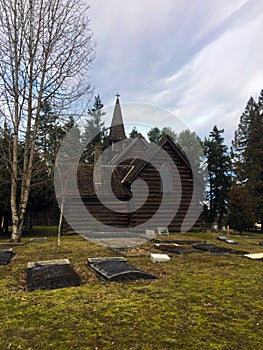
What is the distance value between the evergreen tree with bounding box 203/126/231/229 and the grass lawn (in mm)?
37944

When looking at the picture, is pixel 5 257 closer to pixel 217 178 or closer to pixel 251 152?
pixel 251 152

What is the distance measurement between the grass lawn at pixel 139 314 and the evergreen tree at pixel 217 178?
37944mm

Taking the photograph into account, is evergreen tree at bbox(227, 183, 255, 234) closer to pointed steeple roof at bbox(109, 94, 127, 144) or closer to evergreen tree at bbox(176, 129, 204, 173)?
pointed steeple roof at bbox(109, 94, 127, 144)

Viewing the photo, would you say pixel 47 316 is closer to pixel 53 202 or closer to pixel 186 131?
pixel 53 202

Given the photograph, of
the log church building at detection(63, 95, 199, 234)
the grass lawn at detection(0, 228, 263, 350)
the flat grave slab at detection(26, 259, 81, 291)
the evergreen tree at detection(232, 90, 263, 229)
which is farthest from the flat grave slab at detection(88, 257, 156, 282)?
the evergreen tree at detection(232, 90, 263, 229)

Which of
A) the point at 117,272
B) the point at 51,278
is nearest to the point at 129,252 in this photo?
the point at 117,272

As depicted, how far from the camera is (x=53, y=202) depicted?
2514 cm

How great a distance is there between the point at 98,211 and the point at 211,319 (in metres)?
17.4

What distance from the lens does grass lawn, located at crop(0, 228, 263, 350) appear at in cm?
315

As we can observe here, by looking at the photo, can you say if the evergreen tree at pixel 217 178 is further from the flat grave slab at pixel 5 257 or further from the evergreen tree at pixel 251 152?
the flat grave slab at pixel 5 257

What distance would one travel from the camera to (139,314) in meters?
3.90

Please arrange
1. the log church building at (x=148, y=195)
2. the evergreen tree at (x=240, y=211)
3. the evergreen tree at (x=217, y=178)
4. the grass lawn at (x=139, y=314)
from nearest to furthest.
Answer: the grass lawn at (x=139, y=314)
the log church building at (x=148, y=195)
the evergreen tree at (x=240, y=211)
the evergreen tree at (x=217, y=178)

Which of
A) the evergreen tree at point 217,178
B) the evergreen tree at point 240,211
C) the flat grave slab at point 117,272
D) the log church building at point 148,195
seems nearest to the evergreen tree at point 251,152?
the evergreen tree at point 217,178

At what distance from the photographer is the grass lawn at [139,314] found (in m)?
3.15
